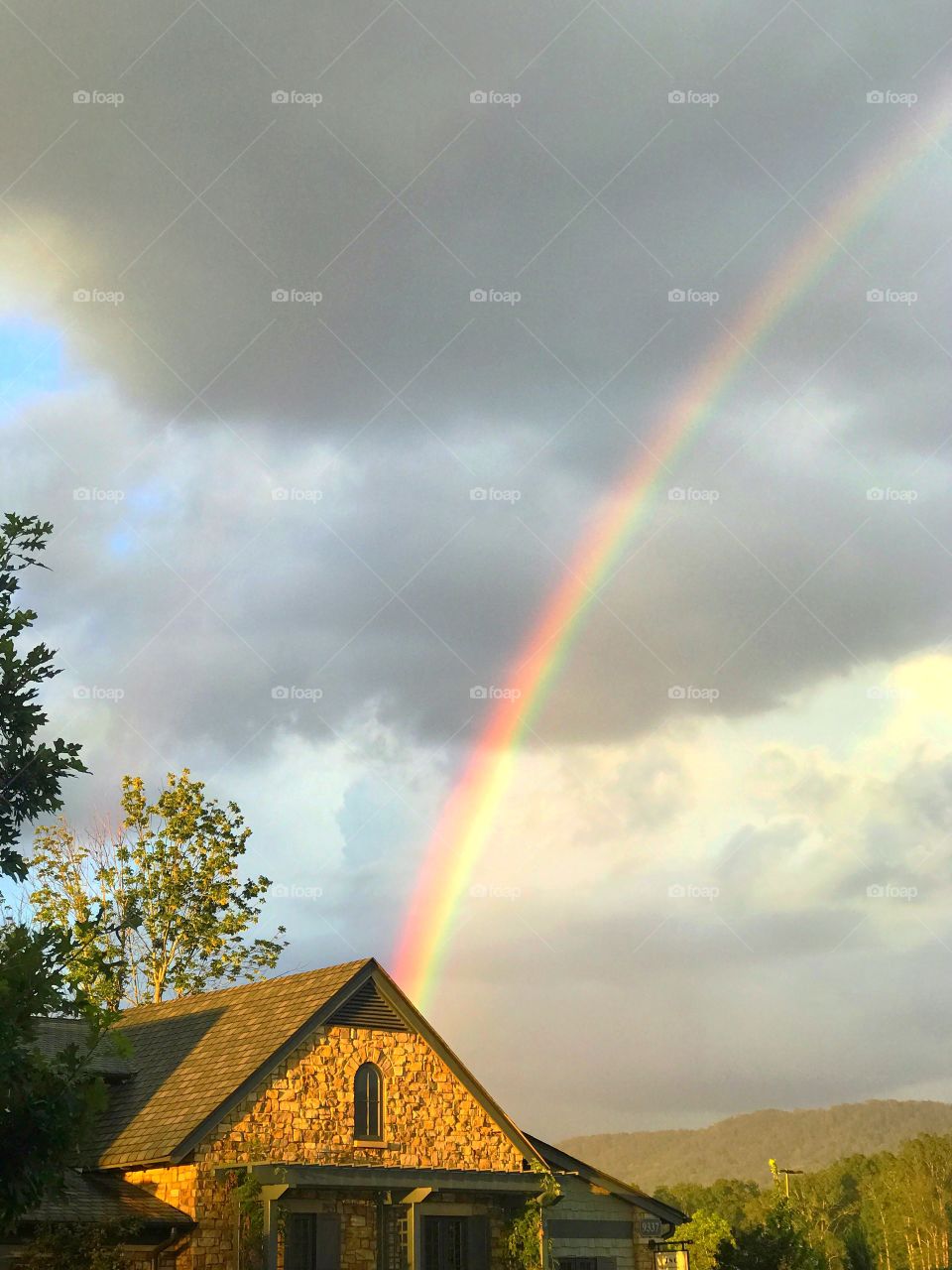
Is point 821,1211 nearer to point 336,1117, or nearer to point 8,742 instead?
point 336,1117

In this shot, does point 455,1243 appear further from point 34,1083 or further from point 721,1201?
point 721,1201

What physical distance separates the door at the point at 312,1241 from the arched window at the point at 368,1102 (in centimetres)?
197

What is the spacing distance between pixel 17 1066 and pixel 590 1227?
67.5 feet

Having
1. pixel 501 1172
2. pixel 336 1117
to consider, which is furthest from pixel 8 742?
pixel 501 1172

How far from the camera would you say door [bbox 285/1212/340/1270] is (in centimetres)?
2930

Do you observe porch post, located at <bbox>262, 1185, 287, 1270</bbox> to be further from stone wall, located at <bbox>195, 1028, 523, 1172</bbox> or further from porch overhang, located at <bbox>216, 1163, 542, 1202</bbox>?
stone wall, located at <bbox>195, 1028, 523, 1172</bbox>

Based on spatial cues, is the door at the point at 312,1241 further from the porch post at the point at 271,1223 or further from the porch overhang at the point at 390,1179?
the porch post at the point at 271,1223

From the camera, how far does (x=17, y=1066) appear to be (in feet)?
60.5

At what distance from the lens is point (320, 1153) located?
98.8 feet

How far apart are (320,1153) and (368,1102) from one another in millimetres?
1763

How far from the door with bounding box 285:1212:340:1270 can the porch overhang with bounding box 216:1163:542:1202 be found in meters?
0.71

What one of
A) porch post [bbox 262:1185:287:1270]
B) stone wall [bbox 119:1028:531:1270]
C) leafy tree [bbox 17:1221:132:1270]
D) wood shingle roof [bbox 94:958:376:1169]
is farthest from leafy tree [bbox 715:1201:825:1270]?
leafy tree [bbox 17:1221:132:1270]

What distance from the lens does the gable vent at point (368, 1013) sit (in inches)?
1246

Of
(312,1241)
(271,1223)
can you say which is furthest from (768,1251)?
(271,1223)
